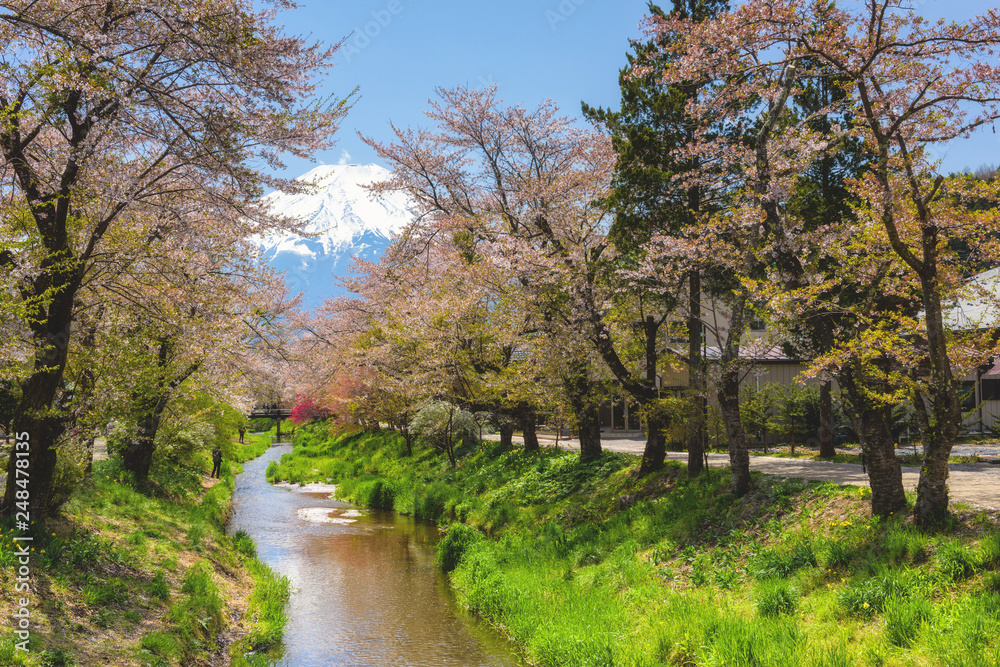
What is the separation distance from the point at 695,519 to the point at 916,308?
540cm

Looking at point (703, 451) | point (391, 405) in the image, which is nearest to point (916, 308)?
point (703, 451)

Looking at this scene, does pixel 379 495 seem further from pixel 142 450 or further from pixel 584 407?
pixel 584 407

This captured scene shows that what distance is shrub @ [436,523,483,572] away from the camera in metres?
14.5

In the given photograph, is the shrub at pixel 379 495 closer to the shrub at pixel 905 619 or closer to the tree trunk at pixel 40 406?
the tree trunk at pixel 40 406

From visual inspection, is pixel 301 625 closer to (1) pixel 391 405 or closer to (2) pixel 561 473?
(2) pixel 561 473

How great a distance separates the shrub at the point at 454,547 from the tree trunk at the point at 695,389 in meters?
5.29

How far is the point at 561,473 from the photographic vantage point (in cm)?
1845

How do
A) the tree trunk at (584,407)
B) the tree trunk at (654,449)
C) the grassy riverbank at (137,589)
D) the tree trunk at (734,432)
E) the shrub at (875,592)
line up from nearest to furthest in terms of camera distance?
1. the grassy riverbank at (137,589)
2. the shrub at (875,592)
3. the tree trunk at (734,432)
4. the tree trunk at (654,449)
5. the tree trunk at (584,407)

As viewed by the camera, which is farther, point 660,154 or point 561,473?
point 561,473

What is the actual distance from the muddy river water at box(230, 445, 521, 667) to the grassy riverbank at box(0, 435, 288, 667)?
731 mm

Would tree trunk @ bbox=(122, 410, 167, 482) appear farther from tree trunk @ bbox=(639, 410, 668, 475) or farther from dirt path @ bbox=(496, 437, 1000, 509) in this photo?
dirt path @ bbox=(496, 437, 1000, 509)

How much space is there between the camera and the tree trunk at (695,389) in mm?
13367

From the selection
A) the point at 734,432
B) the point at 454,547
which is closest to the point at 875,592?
the point at 734,432

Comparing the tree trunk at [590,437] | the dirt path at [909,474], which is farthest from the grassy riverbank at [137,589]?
the dirt path at [909,474]
